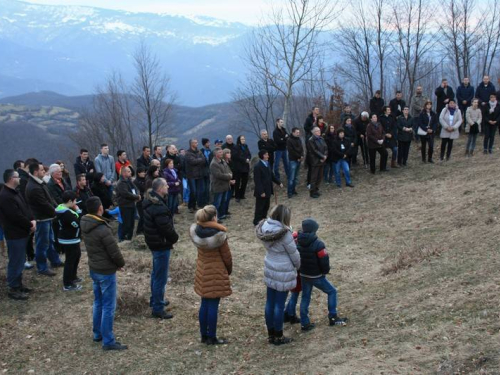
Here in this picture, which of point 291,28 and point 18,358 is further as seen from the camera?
point 291,28

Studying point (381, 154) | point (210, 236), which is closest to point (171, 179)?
point (381, 154)

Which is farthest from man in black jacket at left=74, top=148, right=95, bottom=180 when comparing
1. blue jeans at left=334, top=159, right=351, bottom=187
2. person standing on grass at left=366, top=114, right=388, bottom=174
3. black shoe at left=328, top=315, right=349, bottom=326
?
person standing on grass at left=366, top=114, right=388, bottom=174

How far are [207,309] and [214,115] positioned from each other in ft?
551

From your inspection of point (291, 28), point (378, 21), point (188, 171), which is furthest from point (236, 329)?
point (378, 21)

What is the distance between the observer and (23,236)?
8383 mm

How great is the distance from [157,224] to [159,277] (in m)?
0.90

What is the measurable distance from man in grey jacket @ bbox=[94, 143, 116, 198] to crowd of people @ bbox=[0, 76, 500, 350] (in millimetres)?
29

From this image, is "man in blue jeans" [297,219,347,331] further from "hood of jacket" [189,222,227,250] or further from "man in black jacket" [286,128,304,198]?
"man in black jacket" [286,128,304,198]

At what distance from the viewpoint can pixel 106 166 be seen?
14172mm

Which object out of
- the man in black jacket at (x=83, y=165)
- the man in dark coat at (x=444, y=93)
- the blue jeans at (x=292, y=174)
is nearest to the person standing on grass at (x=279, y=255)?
the man in black jacket at (x=83, y=165)

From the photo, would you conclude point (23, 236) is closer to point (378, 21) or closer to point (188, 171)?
point (188, 171)

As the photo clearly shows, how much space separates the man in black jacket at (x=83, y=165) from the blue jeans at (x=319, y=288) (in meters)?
8.31

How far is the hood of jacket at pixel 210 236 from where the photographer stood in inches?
251

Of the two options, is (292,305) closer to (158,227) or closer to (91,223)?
(158,227)
